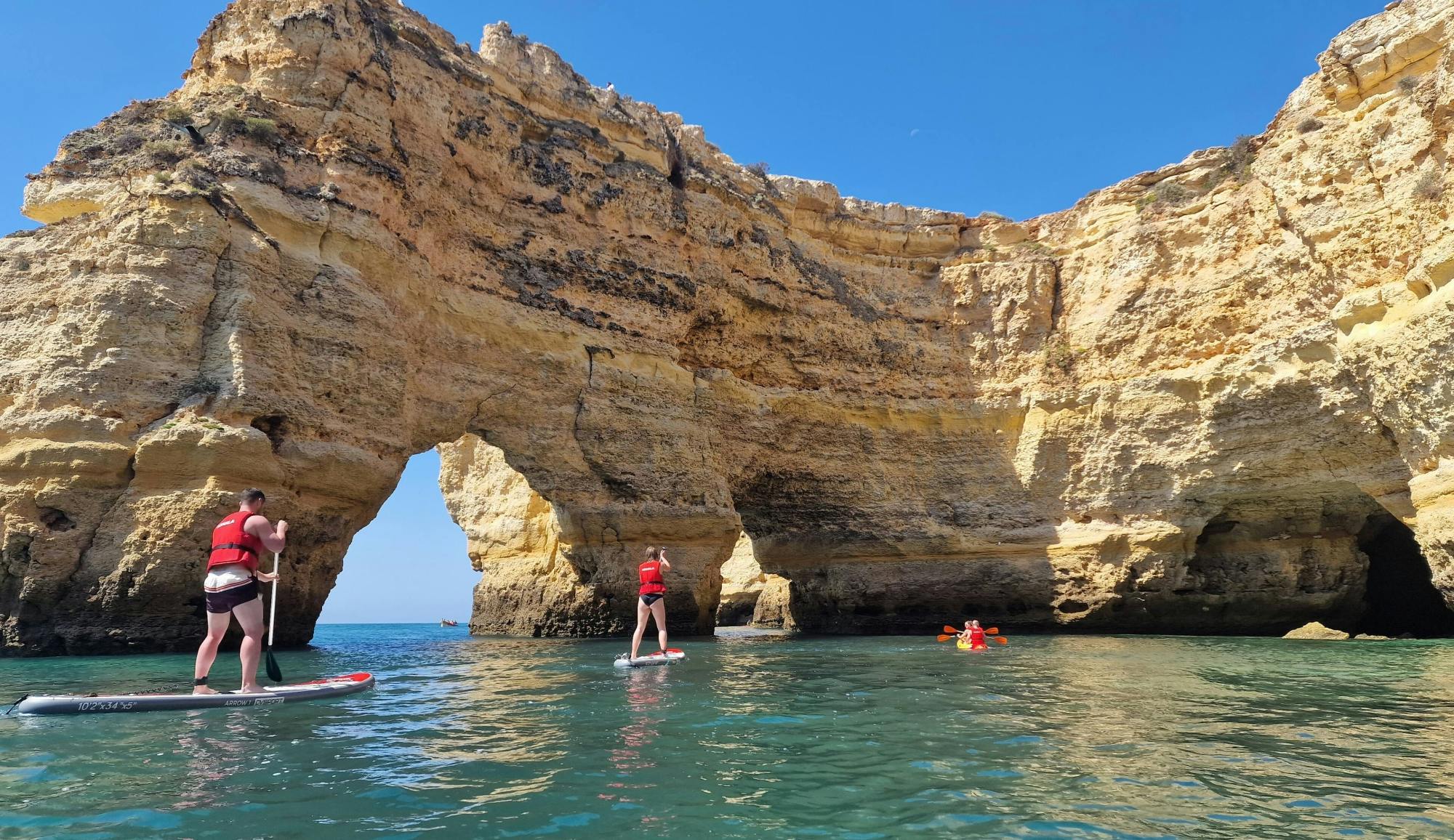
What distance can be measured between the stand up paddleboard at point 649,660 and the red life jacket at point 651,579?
84 centimetres

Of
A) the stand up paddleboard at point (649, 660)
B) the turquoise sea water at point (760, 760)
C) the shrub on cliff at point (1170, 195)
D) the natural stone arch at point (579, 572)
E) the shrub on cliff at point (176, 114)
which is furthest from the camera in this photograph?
the shrub on cliff at point (1170, 195)

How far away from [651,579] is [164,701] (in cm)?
587

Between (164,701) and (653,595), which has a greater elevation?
(653,595)

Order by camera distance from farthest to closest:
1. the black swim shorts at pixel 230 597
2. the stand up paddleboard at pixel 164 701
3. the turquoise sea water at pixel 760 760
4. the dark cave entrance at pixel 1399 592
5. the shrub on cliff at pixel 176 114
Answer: the dark cave entrance at pixel 1399 592, the shrub on cliff at pixel 176 114, the black swim shorts at pixel 230 597, the stand up paddleboard at pixel 164 701, the turquoise sea water at pixel 760 760

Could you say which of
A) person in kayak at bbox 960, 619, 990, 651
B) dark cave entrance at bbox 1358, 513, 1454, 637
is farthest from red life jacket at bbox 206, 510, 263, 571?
dark cave entrance at bbox 1358, 513, 1454, 637

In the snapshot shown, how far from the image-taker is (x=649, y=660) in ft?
36.4

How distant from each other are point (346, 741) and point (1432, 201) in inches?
739

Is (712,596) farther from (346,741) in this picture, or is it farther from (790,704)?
(346,741)

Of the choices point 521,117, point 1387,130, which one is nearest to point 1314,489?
point 1387,130

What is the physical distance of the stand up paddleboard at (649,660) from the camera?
1073 cm

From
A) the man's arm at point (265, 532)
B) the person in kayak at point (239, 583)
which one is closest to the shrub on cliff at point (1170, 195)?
the man's arm at point (265, 532)

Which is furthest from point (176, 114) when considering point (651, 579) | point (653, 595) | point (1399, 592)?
point (1399, 592)

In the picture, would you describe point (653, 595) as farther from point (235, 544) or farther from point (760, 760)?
point (760, 760)

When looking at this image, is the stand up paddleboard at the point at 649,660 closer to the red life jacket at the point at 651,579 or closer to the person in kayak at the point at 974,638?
the red life jacket at the point at 651,579
